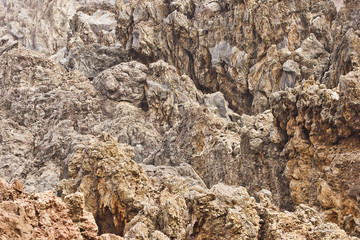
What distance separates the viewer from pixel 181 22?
68.0 meters

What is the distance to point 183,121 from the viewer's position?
159 ft

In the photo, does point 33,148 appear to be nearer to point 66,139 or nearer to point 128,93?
point 66,139

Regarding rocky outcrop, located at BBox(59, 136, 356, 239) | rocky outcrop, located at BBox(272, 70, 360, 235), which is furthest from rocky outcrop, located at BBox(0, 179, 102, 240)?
rocky outcrop, located at BBox(272, 70, 360, 235)

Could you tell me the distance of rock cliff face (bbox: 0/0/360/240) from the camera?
15555 mm

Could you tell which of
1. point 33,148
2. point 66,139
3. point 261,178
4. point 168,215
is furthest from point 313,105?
point 33,148

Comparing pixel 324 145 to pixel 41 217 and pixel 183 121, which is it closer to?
pixel 41 217

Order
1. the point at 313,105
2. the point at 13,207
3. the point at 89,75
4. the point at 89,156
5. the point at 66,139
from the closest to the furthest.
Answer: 1. the point at 13,207
2. the point at 313,105
3. the point at 89,156
4. the point at 66,139
5. the point at 89,75

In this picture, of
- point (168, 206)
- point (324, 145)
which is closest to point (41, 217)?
point (168, 206)

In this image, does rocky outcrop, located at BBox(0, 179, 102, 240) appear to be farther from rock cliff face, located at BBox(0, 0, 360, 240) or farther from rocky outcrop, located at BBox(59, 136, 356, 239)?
rocky outcrop, located at BBox(59, 136, 356, 239)

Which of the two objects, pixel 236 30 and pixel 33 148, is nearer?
pixel 33 148

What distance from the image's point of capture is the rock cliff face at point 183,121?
612 inches

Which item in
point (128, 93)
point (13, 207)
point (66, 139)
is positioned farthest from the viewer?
point (128, 93)

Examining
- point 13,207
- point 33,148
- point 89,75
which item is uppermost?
point 13,207

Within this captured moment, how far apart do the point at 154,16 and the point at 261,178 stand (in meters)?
44.2
